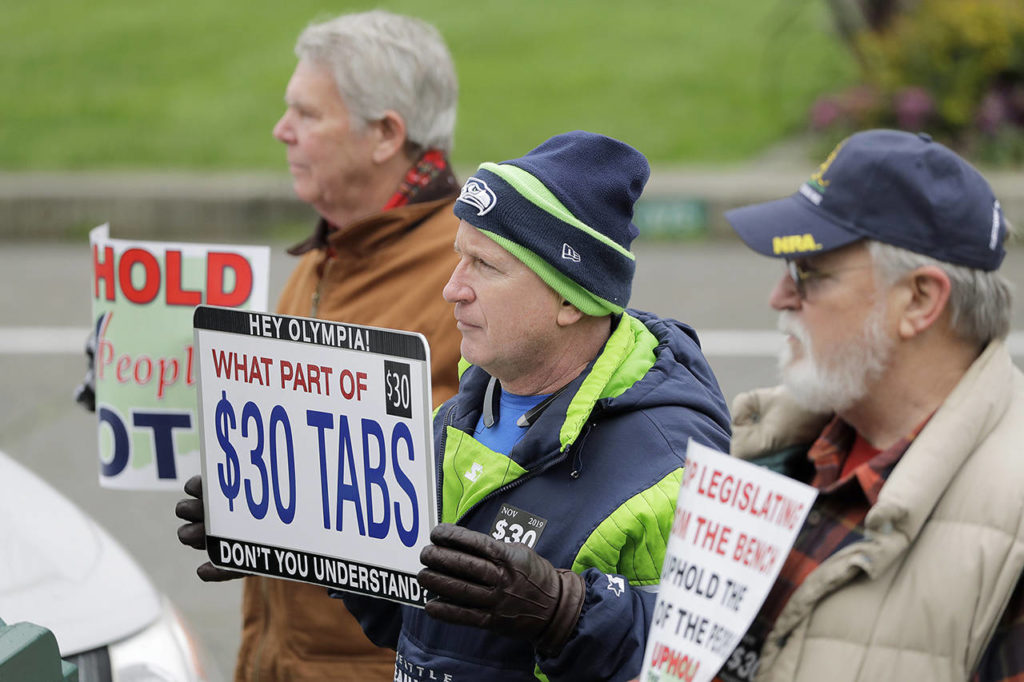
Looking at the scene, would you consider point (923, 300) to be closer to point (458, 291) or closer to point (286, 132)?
point (458, 291)

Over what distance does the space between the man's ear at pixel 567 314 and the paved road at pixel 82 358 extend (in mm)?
2663

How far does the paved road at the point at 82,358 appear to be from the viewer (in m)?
5.75

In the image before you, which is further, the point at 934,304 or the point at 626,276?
the point at 626,276

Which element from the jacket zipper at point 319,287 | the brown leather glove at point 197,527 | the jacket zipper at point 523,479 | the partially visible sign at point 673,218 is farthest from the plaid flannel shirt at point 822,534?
the partially visible sign at point 673,218

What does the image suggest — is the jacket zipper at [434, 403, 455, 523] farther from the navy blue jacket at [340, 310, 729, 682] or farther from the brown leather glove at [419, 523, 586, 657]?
the brown leather glove at [419, 523, 586, 657]

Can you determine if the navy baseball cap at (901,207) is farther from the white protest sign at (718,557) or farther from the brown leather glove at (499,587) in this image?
the brown leather glove at (499,587)

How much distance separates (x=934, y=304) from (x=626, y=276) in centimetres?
64

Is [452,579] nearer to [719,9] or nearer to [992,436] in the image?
[992,436]

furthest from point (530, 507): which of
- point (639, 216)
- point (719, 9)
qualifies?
point (719, 9)

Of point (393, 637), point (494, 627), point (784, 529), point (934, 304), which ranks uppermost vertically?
point (934, 304)

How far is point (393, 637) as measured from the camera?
273cm

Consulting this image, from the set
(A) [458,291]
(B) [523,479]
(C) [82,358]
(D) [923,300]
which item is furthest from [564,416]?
(C) [82,358]

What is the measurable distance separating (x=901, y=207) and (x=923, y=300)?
148mm

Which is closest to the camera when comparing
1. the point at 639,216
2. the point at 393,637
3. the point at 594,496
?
the point at 594,496
